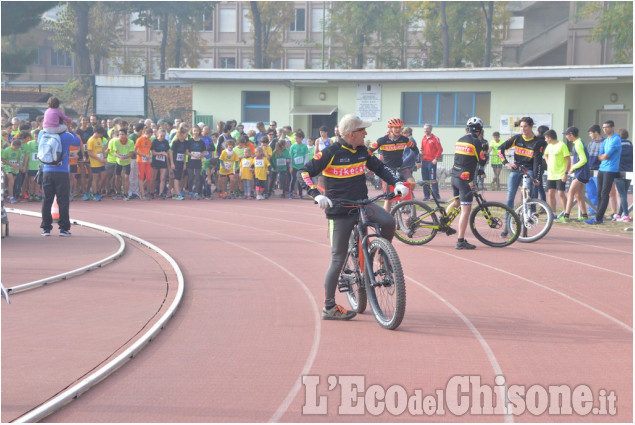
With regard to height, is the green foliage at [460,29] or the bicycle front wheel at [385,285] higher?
the green foliage at [460,29]

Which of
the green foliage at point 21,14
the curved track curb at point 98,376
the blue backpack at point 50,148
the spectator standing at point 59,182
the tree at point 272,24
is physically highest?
the tree at point 272,24

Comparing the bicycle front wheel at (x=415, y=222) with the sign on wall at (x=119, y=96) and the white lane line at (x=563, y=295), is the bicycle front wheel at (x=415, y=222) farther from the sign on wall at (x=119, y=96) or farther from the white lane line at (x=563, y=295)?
the sign on wall at (x=119, y=96)

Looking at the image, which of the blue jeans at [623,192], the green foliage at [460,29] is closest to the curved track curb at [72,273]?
the blue jeans at [623,192]

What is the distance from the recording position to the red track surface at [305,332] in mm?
5836

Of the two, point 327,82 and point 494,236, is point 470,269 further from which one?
point 327,82

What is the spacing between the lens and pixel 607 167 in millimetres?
17719

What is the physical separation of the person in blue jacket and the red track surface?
397cm

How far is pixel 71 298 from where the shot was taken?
9289mm

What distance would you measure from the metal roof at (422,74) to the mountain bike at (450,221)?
65.9 ft

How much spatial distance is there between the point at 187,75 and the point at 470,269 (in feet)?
85.5

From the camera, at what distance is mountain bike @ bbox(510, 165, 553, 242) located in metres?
14.2

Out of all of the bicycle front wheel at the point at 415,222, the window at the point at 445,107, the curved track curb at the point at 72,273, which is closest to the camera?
the curved track curb at the point at 72,273

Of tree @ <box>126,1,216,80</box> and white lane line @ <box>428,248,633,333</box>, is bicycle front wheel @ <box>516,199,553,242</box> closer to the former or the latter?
white lane line @ <box>428,248,633,333</box>

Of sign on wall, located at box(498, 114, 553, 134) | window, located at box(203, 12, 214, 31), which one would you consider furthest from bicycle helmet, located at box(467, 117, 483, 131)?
window, located at box(203, 12, 214, 31)
